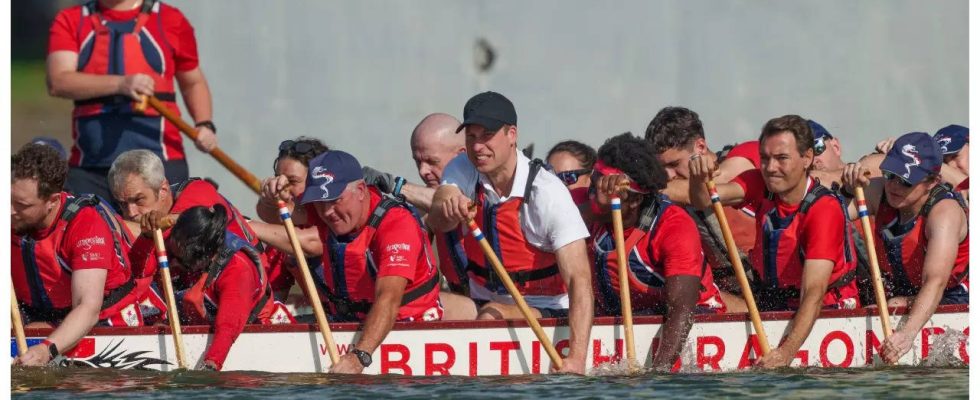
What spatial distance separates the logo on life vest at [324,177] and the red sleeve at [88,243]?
1.05 metres

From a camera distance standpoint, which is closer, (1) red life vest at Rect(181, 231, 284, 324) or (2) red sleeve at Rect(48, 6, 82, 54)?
(1) red life vest at Rect(181, 231, 284, 324)

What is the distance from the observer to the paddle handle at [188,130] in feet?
35.6

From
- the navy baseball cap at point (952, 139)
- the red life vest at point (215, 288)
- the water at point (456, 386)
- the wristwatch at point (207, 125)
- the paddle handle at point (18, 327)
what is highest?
the wristwatch at point (207, 125)

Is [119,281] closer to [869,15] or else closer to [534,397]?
[534,397]

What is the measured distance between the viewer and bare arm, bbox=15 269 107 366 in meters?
9.23

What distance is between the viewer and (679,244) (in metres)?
9.60

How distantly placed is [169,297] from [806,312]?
125 inches

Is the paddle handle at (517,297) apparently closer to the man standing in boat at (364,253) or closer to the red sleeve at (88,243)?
the man standing in boat at (364,253)

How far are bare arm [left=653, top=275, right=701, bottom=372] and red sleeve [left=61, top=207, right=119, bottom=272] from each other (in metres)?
2.74

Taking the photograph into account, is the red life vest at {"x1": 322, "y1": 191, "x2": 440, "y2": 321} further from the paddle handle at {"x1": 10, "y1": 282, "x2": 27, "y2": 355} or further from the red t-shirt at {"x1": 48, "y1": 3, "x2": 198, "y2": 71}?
the red t-shirt at {"x1": 48, "y1": 3, "x2": 198, "y2": 71}

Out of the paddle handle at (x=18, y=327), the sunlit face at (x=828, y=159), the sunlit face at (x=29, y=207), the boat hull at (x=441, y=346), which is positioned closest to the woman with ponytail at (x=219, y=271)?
the boat hull at (x=441, y=346)

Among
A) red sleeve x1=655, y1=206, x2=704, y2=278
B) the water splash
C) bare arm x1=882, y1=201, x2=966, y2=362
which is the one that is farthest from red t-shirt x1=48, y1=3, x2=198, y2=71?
the water splash

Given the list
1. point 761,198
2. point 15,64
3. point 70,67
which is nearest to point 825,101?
point 761,198

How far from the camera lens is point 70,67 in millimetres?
11156
